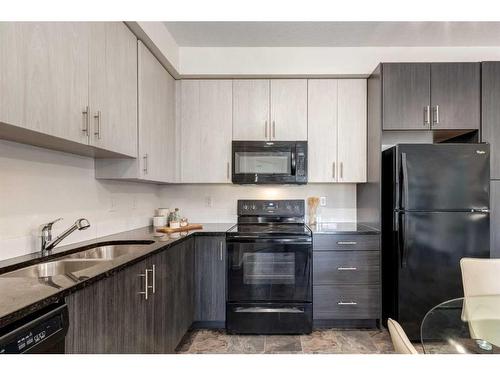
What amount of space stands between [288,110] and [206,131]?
793 mm

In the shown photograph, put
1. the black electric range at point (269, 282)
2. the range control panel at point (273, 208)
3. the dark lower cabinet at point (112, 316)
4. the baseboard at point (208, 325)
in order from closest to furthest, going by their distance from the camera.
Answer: the dark lower cabinet at point (112, 316) → the black electric range at point (269, 282) → the baseboard at point (208, 325) → the range control panel at point (273, 208)

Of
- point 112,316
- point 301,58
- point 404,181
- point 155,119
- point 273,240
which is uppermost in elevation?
point 301,58

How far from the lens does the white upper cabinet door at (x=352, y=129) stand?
2910 mm

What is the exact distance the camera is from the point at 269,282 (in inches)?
101

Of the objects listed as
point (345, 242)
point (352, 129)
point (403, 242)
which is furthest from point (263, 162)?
point (403, 242)

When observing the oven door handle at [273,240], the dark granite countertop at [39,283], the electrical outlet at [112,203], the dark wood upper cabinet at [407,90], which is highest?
the dark wood upper cabinet at [407,90]

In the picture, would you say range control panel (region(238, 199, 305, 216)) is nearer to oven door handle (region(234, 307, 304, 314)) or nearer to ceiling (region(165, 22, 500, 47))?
oven door handle (region(234, 307, 304, 314))

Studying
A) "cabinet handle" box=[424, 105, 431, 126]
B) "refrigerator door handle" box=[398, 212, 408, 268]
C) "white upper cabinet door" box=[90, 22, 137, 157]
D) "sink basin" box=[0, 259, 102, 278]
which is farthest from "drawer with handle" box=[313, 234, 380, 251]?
"sink basin" box=[0, 259, 102, 278]

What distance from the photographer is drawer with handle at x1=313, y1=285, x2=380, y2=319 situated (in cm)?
259

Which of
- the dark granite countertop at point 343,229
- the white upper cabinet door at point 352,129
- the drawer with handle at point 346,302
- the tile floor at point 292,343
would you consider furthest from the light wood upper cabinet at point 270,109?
the tile floor at point 292,343

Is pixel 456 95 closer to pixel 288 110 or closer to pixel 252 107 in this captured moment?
pixel 288 110

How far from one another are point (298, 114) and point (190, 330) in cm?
213

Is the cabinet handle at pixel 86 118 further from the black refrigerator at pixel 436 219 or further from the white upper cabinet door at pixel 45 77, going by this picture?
the black refrigerator at pixel 436 219

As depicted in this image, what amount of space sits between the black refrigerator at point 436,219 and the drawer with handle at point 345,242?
0.75 ft
